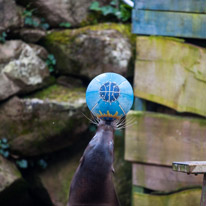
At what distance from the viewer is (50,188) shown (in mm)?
6223

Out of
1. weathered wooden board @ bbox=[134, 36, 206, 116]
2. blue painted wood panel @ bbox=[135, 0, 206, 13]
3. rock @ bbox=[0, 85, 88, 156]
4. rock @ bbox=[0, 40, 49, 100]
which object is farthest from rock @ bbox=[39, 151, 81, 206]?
blue painted wood panel @ bbox=[135, 0, 206, 13]

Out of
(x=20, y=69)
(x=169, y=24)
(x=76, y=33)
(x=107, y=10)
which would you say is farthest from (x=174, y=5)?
(x=20, y=69)

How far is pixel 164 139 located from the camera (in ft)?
17.7

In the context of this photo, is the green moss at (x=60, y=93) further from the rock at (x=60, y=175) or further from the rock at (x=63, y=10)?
the rock at (x=63, y=10)

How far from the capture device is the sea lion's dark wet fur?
107 inches

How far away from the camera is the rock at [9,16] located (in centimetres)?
568

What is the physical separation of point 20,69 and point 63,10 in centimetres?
112

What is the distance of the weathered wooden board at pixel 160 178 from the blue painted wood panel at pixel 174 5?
2.03 m

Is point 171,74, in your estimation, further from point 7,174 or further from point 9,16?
point 7,174

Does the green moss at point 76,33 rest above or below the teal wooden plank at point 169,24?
below

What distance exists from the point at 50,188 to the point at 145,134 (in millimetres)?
1745

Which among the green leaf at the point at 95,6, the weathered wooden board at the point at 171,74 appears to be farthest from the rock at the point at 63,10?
the weathered wooden board at the point at 171,74

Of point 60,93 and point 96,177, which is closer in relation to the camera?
point 96,177

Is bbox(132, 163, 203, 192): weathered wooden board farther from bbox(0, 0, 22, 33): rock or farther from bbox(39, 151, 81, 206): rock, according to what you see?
bbox(0, 0, 22, 33): rock
